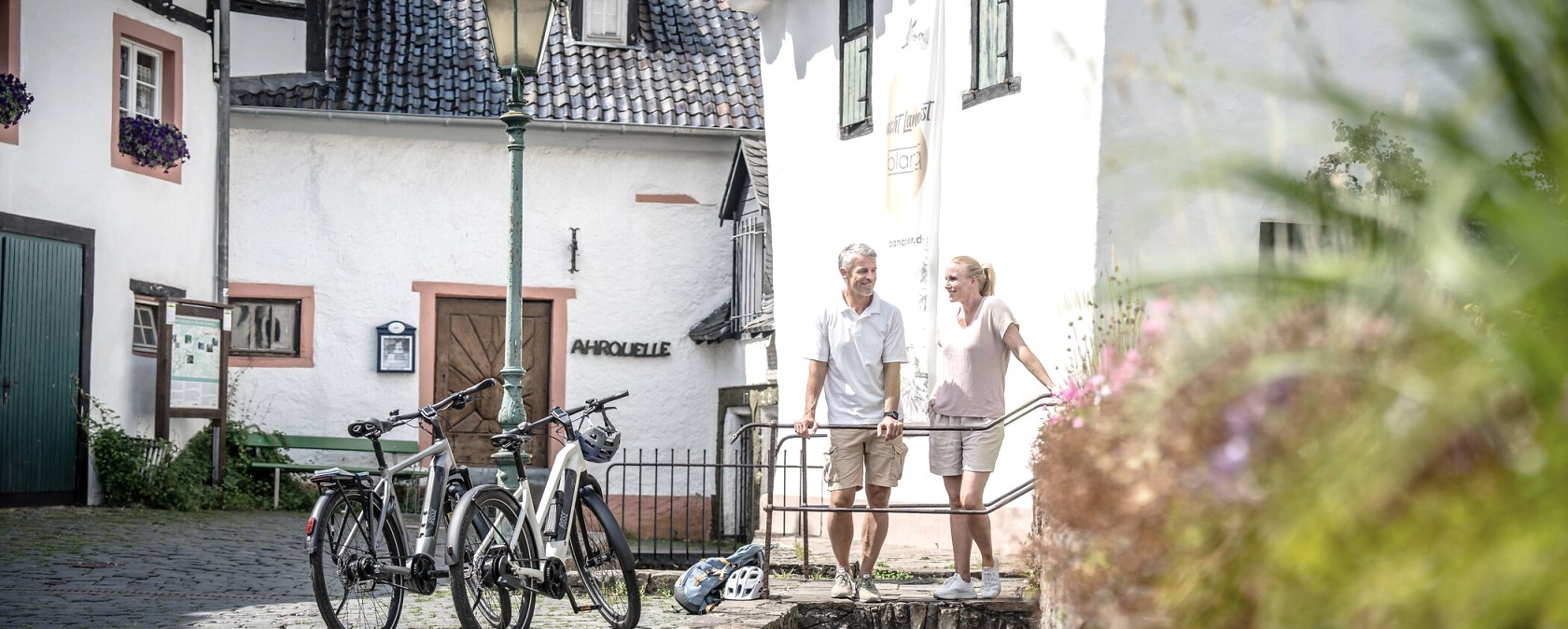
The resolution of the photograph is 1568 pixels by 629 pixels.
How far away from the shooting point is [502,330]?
2019 centimetres

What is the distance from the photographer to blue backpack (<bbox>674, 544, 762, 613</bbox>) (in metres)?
7.76

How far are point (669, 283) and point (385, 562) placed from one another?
13026 millimetres

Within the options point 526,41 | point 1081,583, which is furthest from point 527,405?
point 1081,583

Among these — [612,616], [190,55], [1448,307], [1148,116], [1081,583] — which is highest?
[190,55]

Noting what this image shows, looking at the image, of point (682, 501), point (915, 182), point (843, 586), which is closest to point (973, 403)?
point (843, 586)

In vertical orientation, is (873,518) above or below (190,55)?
below

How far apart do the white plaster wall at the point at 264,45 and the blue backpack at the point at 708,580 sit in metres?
12.6

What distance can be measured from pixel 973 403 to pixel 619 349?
12.5 meters

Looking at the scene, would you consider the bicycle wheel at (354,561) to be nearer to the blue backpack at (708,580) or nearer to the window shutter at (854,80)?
the blue backpack at (708,580)

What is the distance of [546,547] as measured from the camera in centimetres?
748

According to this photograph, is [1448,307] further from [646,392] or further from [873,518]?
[646,392]

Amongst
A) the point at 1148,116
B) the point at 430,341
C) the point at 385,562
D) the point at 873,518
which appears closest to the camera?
the point at 385,562

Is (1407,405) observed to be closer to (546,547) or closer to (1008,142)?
(546,547)

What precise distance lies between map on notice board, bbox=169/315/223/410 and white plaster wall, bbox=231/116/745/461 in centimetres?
249
